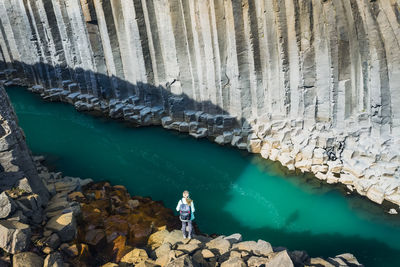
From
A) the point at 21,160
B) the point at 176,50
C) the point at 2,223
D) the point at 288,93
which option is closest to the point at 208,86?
the point at 176,50

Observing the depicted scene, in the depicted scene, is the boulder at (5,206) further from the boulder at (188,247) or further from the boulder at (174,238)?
the boulder at (188,247)

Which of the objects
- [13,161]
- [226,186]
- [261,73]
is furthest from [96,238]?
[261,73]

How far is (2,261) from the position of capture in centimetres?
768

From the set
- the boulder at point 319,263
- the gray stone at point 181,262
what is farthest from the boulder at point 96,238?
the boulder at point 319,263

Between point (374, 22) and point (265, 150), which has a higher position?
point (374, 22)

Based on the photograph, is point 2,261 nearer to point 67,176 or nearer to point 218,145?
point 67,176

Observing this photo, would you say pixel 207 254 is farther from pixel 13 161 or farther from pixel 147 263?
pixel 13 161

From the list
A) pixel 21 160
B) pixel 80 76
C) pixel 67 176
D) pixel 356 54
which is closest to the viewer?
pixel 21 160

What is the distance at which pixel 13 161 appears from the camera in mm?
10086

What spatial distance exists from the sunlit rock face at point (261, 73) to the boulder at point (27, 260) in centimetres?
877

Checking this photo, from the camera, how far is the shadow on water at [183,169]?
10930 mm

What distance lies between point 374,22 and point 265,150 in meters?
5.64

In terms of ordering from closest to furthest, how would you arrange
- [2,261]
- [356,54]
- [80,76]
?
[2,261], [356,54], [80,76]

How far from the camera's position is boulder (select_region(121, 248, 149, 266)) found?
350 inches
